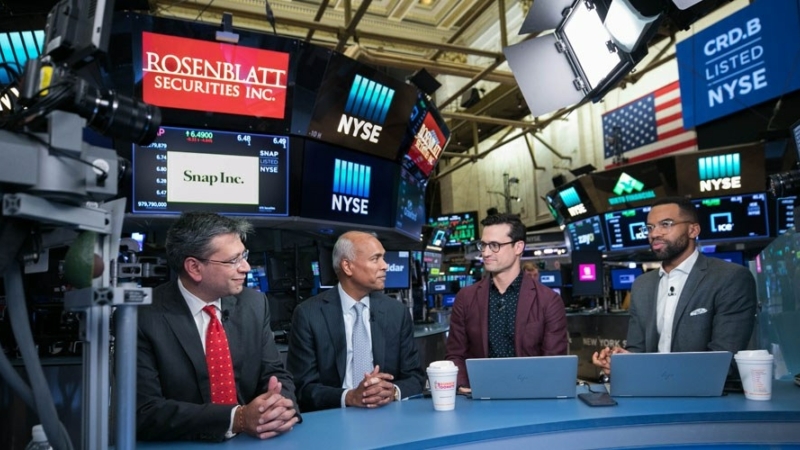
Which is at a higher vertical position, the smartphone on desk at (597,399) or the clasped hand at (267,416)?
the clasped hand at (267,416)

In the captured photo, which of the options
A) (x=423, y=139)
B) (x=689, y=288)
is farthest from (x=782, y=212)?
(x=689, y=288)

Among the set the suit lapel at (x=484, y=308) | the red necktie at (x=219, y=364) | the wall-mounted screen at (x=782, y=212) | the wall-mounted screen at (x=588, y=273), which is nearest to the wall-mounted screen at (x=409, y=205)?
the wall-mounted screen at (x=588, y=273)

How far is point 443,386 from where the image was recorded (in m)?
1.93

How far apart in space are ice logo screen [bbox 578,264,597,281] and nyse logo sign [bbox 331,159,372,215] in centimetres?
382

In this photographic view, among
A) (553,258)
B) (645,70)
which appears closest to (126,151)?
(645,70)

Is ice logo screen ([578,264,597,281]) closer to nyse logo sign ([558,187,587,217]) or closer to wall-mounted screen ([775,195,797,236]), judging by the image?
nyse logo sign ([558,187,587,217])

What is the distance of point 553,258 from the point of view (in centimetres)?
1193

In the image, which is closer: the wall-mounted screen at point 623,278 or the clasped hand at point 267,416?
the clasped hand at point 267,416

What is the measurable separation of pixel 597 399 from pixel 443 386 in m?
0.51

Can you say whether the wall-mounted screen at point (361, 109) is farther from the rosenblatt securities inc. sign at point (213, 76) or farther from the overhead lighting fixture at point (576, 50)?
the overhead lighting fixture at point (576, 50)

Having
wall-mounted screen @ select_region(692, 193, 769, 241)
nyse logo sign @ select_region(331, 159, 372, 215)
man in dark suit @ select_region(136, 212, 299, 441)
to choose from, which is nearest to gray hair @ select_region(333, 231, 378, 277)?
man in dark suit @ select_region(136, 212, 299, 441)

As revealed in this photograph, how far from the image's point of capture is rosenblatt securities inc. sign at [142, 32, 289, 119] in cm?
438

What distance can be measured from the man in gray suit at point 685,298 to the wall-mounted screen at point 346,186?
9.61 ft

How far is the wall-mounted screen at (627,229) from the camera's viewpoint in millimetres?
8484
